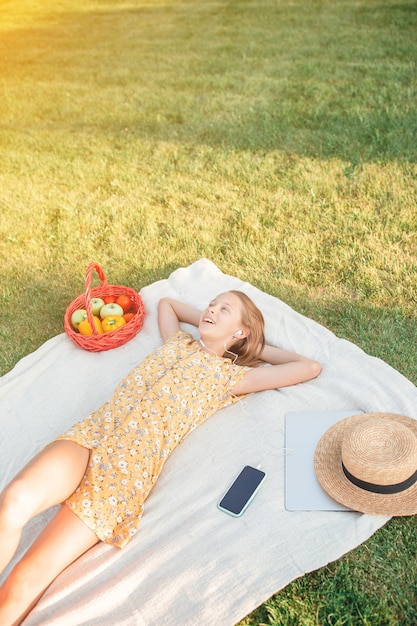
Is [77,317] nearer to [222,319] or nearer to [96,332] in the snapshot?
[96,332]

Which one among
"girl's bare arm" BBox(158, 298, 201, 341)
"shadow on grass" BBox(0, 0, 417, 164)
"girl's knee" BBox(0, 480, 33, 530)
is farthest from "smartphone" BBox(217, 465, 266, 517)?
"shadow on grass" BBox(0, 0, 417, 164)

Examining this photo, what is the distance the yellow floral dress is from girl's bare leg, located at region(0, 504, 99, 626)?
68 millimetres

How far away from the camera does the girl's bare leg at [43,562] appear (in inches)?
112

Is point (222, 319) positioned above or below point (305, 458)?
above

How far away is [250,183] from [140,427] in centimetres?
383

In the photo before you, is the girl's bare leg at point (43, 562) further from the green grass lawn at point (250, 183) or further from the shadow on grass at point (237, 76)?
the shadow on grass at point (237, 76)

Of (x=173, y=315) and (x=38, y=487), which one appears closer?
(x=38, y=487)

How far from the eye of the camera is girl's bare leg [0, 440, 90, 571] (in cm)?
290

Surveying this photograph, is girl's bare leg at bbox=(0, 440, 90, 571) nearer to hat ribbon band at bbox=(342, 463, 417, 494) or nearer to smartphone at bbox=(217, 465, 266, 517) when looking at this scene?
smartphone at bbox=(217, 465, 266, 517)

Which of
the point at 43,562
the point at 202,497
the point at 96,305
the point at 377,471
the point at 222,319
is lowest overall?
the point at 202,497

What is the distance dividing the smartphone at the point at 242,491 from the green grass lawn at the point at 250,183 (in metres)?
0.50

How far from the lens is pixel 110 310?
4629 millimetres

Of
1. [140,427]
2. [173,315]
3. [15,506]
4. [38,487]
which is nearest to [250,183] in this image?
[173,315]

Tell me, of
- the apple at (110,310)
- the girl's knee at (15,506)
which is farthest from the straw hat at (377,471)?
the apple at (110,310)
